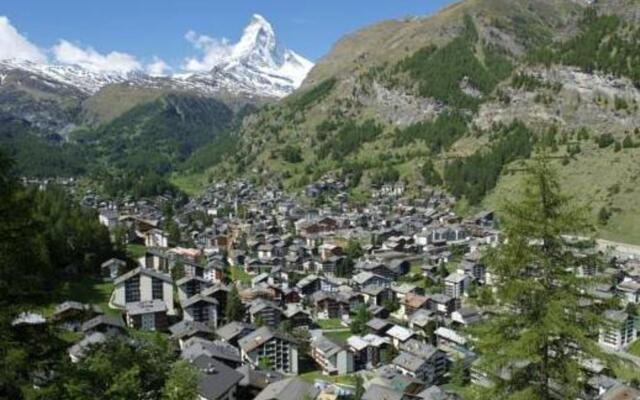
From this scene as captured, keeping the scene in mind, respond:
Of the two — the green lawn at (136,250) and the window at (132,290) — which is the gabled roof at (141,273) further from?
the green lawn at (136,250)

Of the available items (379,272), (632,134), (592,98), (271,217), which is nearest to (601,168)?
(632,134)

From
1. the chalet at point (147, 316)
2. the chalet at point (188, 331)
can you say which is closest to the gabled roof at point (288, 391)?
the chalet at point (188, 331)

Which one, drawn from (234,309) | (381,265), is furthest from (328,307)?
(381,265)

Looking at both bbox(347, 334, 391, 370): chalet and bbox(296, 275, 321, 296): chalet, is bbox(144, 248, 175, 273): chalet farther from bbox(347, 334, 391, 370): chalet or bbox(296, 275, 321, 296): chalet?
bbox(347, 334, 391, 370): chalet

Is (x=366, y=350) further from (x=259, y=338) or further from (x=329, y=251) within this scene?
(x=329, y=251)

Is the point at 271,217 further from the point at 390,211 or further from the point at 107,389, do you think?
the point at 107,389

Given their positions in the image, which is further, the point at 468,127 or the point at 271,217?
the point at 468,127
